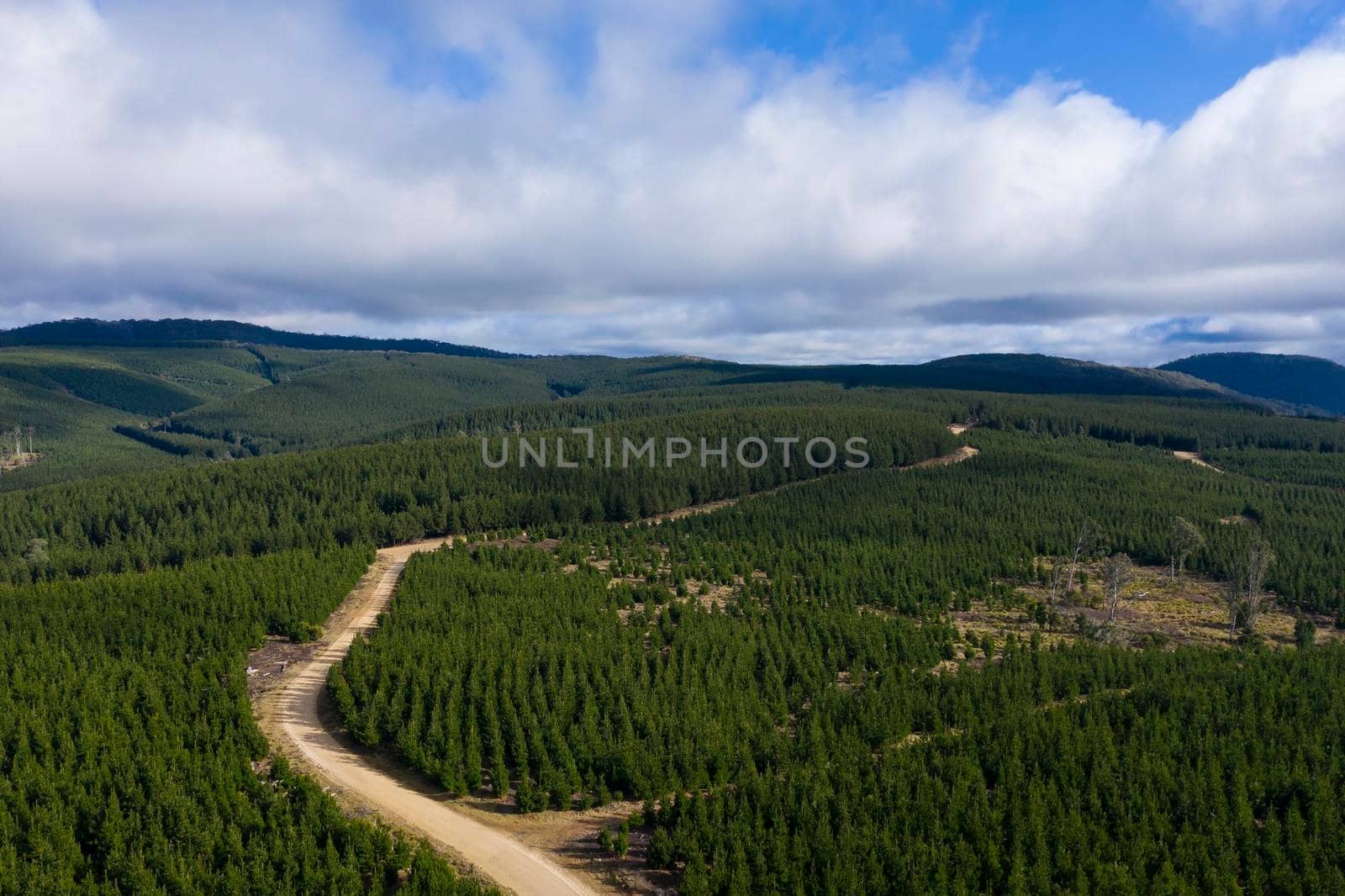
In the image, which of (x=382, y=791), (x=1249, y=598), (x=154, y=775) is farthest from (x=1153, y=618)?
(x=154, y=775)

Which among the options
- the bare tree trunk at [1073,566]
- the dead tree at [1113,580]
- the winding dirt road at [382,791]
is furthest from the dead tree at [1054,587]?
the winding dirt road at [382,791]

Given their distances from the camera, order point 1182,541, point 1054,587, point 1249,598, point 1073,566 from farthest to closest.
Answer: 1. point 1182,541
2. point 1073,566
3. point 1054,587
4. point 1249,598

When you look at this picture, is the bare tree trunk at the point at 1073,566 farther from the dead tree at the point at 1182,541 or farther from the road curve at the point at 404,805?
the road curve at the point at 404,805

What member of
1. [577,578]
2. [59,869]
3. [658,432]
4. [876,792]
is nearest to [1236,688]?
[876,792]

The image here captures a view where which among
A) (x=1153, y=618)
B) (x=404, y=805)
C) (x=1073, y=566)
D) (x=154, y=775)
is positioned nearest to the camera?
(x=154, y=775)

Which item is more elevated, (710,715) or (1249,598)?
(1249,598)

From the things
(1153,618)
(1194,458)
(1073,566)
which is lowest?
(1153,618)

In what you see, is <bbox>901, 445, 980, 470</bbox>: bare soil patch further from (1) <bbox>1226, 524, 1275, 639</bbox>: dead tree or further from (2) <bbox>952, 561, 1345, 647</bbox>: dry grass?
(1) <bbox>1226, 524, 1275, 639</bbox>: dead tree

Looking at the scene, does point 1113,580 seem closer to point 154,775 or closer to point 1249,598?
point 1249,598

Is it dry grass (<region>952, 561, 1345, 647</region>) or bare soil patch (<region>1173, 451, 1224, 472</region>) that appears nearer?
dry grass (<region>952, 561, 1345, 647</region>)

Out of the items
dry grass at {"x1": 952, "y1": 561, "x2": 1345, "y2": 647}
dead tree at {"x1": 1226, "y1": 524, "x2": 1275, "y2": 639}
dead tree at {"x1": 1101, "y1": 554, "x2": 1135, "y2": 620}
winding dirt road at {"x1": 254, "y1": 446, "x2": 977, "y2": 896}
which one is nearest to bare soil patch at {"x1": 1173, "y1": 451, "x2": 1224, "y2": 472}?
dry grass at {"x1": 952, "y1": 561, "x2": 1345, "y2": 647}
